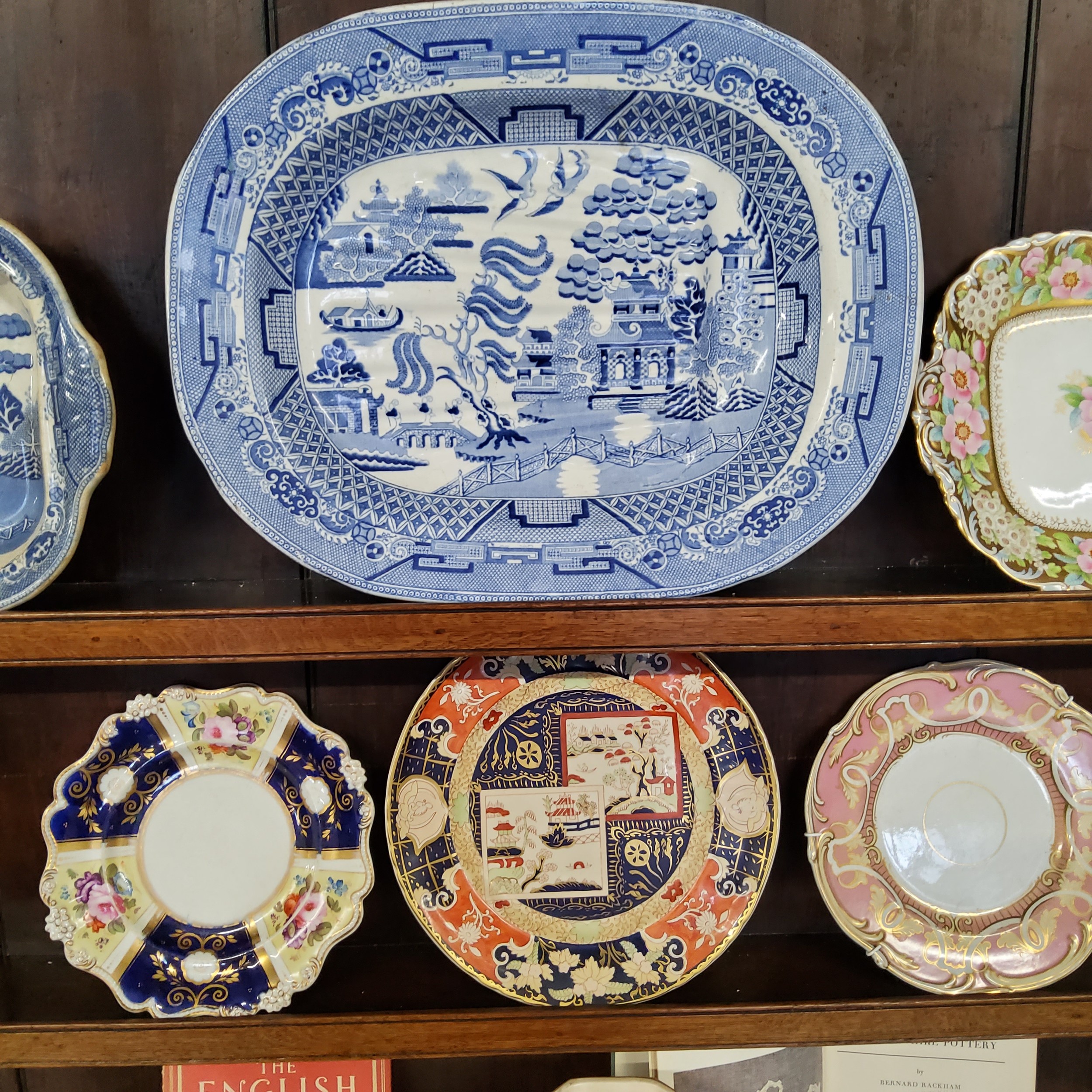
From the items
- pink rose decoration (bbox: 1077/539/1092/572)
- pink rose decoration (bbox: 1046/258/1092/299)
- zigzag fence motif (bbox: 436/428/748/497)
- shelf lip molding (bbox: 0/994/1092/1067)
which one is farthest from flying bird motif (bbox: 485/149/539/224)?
shelf lip molding (bbox: 0/994/1092/1067)

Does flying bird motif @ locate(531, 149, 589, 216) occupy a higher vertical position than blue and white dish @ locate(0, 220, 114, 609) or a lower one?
higher

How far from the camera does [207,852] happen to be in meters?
0.80

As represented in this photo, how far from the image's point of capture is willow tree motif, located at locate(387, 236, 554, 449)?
73cm

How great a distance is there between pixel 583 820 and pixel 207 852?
39 cm

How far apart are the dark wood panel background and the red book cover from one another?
0.12 metres

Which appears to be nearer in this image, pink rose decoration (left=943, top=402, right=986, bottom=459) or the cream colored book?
pink rose decoration (left=943, top=402, right=986, bottom=459)

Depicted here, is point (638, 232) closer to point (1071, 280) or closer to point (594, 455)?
point (594, 455)

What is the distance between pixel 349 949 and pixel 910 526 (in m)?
0.77

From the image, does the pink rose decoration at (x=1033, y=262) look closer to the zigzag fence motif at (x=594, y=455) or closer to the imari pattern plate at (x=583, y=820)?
the zigzag fence motif at (x=594, y=455)

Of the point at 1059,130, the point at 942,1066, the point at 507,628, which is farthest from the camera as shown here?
the point at 942,1066

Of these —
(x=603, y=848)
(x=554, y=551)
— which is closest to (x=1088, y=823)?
(x=603, y=848)

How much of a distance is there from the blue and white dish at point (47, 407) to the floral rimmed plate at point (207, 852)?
0.57 ft

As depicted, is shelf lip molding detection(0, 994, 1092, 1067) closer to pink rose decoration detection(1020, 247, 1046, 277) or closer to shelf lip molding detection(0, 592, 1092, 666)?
shelf lip molding detection(0, 592, 1092, 666)

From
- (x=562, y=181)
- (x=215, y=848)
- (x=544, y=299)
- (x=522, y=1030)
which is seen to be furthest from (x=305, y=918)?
(x=562, y=181)
